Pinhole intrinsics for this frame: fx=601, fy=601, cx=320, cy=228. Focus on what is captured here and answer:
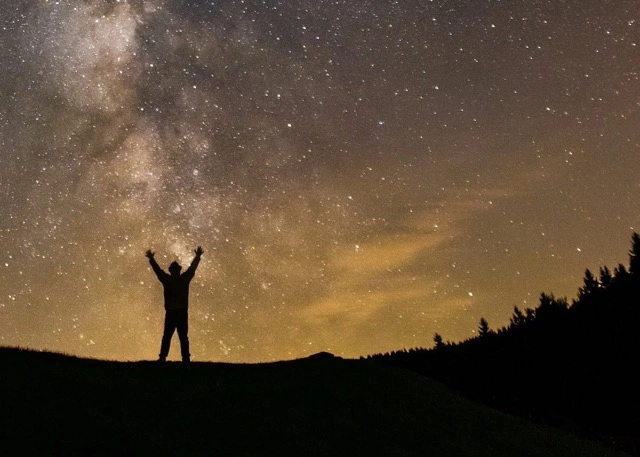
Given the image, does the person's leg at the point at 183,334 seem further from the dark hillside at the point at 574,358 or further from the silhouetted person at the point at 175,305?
the dark hillside at the point at 574,358

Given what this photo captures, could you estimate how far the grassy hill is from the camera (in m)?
7.49

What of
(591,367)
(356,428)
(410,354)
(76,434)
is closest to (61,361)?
(76,434)

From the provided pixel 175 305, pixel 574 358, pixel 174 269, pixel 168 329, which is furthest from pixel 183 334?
pixel 574 358

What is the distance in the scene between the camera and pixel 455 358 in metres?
58.7

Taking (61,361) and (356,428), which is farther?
(61,361)

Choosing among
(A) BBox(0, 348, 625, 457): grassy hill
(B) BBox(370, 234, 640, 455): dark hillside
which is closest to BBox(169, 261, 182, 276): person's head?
(A) BBox(0, 348, 625, 457): grassy hill

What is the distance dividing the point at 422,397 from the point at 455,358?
4874 centimetres

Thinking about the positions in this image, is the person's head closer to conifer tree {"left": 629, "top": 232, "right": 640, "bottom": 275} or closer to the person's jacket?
the person's jacket

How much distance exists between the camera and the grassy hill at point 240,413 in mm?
7492

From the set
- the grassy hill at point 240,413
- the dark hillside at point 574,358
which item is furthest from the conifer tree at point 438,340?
the grassy hill at point 240,413

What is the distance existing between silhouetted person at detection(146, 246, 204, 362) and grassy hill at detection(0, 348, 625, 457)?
5.65 ft

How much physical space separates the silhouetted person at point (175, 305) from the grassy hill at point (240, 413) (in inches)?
67.8

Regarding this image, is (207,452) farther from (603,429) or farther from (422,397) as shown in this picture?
(603,429)

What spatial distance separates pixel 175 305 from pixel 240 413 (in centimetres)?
479
